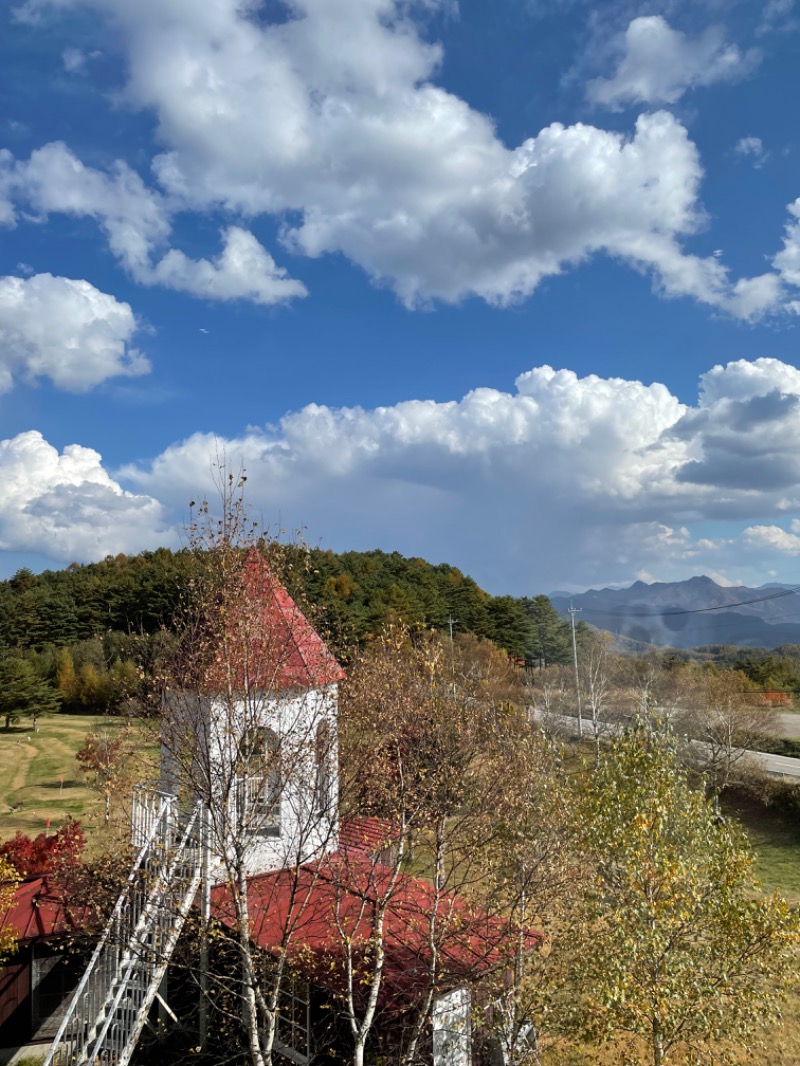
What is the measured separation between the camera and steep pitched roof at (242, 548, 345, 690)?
10.1 m

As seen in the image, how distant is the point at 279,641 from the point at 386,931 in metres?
4.84

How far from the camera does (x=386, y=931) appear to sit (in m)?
11.1

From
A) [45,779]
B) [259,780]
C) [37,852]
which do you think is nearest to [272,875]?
[259,780]

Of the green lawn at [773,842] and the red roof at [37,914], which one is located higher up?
the red roof at [37,914]

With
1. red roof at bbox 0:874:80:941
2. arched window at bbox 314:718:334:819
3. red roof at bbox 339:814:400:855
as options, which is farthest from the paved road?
arched window at bbox 314:718:334:819

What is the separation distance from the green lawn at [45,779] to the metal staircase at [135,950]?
12571mm

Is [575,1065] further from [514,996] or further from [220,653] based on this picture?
[220,653]

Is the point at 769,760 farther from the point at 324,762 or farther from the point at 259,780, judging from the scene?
the point at 259,780

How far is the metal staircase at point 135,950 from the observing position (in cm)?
1070

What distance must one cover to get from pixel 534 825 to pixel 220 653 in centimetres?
587

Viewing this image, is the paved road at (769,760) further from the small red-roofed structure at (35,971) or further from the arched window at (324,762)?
the arched window at (324,762)

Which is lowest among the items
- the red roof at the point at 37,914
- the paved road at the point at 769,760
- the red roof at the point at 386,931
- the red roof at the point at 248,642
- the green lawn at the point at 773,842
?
the green lawn at the point at 773,842

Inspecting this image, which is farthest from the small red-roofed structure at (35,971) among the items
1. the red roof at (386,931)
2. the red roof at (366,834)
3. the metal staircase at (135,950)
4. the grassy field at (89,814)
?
the red roof at (366,834)

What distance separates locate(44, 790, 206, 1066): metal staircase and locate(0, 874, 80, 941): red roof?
7.30 ft
